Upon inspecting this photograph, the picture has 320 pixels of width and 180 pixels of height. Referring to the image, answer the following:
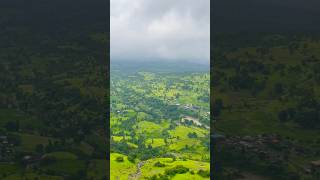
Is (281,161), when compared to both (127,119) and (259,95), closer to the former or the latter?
(259,95)

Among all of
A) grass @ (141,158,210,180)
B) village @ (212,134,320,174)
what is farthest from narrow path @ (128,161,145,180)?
village @ (212,134,320,174)
